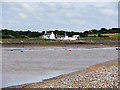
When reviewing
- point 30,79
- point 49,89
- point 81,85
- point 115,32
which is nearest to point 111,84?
point 81,85

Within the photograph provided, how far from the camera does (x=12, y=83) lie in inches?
413

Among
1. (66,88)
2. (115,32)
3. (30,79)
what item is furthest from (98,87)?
(115,32)

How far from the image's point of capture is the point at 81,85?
8.37 m

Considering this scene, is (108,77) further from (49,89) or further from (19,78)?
(19,78)

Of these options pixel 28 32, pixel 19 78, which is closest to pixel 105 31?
pixel 28 32

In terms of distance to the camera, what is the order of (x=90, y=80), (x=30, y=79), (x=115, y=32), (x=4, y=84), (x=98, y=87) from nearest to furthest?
1. (x=98, y=87)
2. (x=90, y=80)
3. (x=4, y=84)
4. (x=30, y=79)
5. (x=115, y=32)

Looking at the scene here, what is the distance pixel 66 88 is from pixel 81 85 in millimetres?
688

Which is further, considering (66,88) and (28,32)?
(28,32)

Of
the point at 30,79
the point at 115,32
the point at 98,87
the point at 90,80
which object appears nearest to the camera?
the point at 98,87

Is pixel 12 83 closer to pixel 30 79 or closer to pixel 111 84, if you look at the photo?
pixel 30 79

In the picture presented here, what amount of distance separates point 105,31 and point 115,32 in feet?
23.5

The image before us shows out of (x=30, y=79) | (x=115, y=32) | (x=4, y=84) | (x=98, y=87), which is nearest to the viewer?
(x=98, y=87)

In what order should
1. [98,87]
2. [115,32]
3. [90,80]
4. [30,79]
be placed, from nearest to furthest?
1. [98,87]
2. [90,80]
3. [30,79]
4. [115,32]

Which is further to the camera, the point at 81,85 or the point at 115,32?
the point at 115,32
